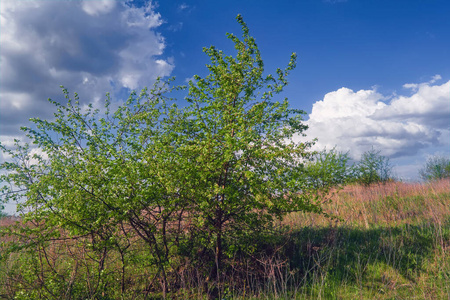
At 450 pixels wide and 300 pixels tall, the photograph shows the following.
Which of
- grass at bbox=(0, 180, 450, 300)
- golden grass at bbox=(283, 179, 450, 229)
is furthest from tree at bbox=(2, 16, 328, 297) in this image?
golden grass at bbox=(283, 179, 450, 229)

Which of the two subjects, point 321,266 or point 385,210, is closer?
point 321,266

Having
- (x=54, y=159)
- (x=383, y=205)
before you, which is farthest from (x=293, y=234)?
Result: (x=54, y=159)

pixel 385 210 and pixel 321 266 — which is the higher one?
pixel 385 210

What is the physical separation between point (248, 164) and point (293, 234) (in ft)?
14.2

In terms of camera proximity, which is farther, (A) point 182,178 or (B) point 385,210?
(B) point 385,210

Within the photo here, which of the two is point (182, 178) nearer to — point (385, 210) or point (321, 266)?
point (321, 266)

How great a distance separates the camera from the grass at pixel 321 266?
21.7 feet

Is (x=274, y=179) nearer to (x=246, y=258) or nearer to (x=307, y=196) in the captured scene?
(x=307, y=196)

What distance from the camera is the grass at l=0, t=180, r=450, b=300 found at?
260 inches

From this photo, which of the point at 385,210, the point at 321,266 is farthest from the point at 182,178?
the point at 385,210

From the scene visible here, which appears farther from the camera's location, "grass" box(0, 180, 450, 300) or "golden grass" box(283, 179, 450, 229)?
"golden grass" box(283, 179, 450, 229)

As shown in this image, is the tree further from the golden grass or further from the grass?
the golden grass

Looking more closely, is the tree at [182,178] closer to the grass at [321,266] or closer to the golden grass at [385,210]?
the grass at [321,266]

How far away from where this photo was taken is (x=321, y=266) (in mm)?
7957
